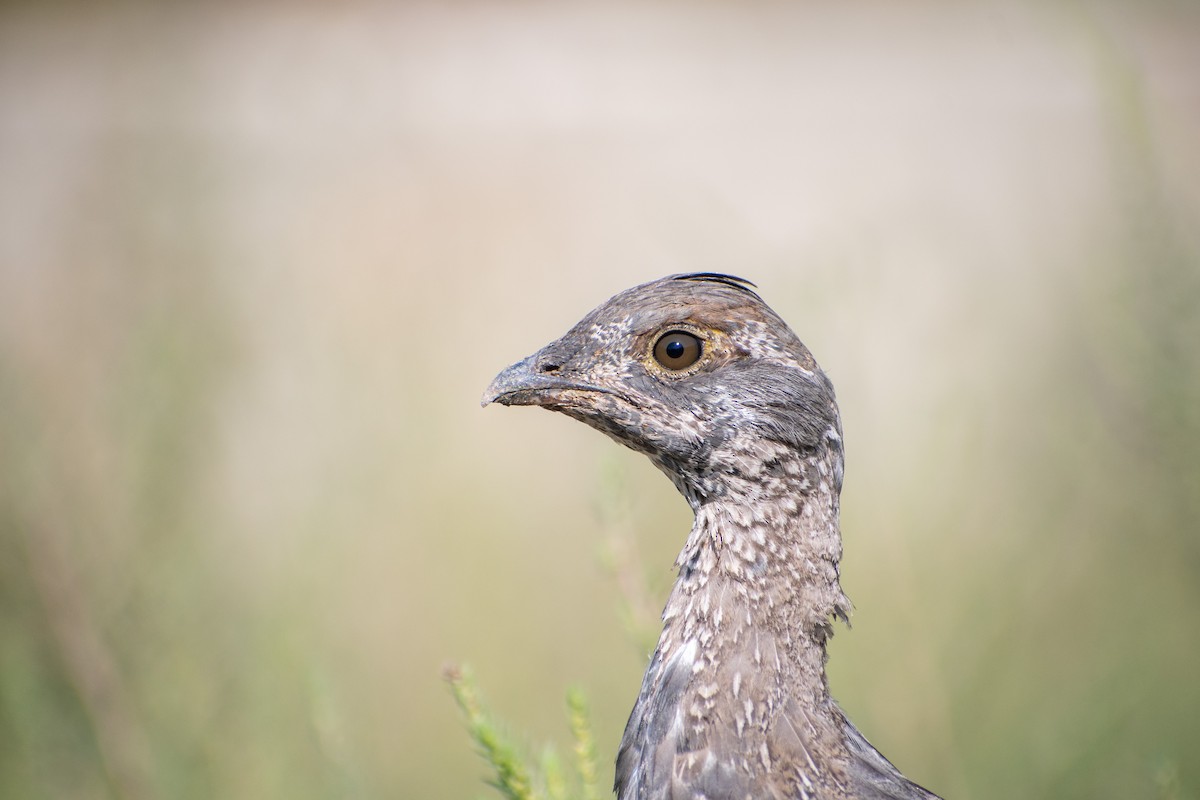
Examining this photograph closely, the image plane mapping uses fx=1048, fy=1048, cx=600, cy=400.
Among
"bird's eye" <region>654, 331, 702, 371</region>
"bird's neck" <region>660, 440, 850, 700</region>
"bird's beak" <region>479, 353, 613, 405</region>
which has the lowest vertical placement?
"bird's neck" <region>660, 440, 850, 700</region>

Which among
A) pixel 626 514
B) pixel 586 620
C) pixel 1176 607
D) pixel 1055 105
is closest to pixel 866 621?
pixel 1176 607

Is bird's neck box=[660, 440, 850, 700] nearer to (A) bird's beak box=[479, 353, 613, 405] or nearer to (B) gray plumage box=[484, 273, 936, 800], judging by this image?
(B) gray plumage box=[484, 273, 936, 800]

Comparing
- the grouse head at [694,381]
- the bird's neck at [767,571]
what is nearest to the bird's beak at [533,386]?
the grouse head at [694,381]

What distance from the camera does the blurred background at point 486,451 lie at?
3541mm

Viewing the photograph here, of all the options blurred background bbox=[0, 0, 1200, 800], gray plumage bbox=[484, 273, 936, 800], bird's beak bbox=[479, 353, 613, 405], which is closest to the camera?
gray plumage bbox=[484, 273, 936, 800]

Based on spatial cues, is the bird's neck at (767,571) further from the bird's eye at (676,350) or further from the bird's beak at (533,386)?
the bird's beak at (533,386)

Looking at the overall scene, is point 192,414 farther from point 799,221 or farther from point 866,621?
point 799,221

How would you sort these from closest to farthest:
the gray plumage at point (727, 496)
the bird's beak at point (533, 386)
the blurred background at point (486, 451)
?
the gray plumage at point (727, 496) < the bird's beak at point (533, 386) < the blurred background at point (486, 451)

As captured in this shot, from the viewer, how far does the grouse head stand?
2.28m

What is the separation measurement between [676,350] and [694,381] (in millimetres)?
79

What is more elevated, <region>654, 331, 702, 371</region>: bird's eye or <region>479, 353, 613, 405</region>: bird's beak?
<region>654, 331, 702, 371</region>: bird's eye

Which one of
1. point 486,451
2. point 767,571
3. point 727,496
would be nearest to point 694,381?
point 727,496

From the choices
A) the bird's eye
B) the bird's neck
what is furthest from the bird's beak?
the bird's neck

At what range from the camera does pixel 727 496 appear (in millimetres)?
2297
